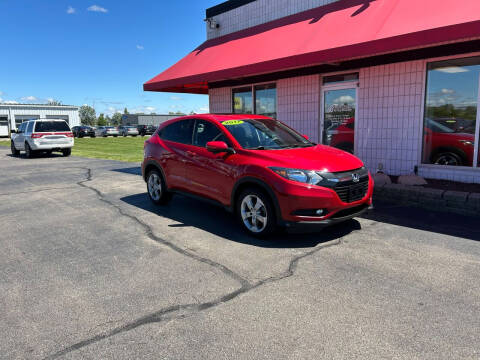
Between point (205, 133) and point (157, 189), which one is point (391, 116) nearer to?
point (205, 133)

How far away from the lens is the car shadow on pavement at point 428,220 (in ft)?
17.2

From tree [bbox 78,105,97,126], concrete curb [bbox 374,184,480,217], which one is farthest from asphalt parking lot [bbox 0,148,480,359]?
tree [bbox 78,105,97,126]

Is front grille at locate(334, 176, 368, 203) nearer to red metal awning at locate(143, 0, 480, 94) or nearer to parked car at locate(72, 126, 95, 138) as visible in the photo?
red metal awning at locate(143, 0, 480, 94)

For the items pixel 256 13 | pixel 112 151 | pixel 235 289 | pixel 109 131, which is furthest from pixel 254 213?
pixel 109 131

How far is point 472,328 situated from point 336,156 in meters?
2.86

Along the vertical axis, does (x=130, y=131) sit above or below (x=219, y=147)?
above

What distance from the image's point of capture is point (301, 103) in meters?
10.4

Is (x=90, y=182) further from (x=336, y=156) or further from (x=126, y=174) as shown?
(x=336, y=156)

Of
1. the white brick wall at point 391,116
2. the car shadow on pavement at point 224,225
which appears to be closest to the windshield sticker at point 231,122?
the car shadow on pavement at point 224,225

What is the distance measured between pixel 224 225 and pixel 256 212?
2.93 ft

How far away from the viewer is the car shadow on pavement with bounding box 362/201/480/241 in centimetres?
524

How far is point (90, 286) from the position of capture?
3.66m

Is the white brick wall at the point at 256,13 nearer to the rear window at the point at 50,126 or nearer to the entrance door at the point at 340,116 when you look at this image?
the entrance door at the point at 340,116

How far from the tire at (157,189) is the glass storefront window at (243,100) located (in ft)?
18.6
